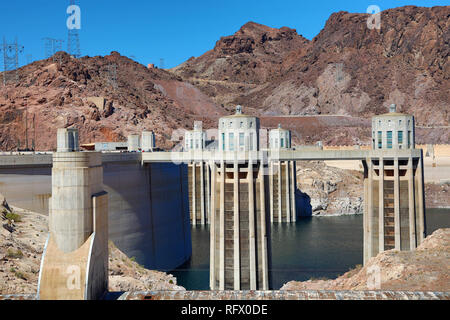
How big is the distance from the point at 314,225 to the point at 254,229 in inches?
1442

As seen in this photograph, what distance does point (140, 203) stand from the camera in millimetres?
37344

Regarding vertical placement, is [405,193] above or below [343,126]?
below

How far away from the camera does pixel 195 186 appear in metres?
71.6

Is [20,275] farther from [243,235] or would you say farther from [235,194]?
[243,235]

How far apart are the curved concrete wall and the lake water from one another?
2692 mm

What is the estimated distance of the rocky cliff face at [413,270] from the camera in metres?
17.8

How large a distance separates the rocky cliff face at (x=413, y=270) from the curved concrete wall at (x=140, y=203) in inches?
657

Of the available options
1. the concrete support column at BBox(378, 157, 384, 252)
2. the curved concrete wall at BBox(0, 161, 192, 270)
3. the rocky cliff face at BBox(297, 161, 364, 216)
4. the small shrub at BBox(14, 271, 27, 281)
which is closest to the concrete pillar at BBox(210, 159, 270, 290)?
the curved concrete wall at BBox(0, 161, 192, 270)

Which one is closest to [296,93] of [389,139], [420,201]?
[389,139]

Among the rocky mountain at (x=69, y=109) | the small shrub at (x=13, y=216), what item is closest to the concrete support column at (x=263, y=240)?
the small shrub at (x=13, y=216)

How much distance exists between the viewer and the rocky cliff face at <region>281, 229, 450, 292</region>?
58.3ft
